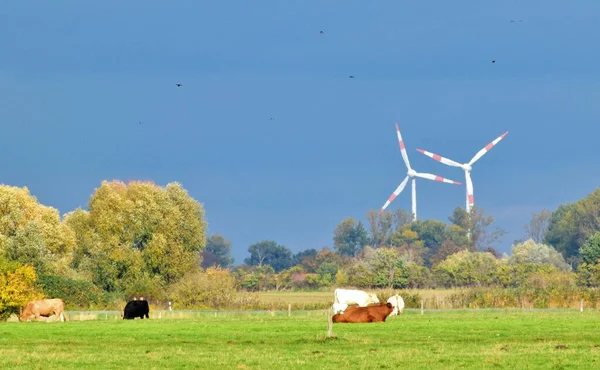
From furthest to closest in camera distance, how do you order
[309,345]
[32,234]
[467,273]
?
[467,273] < [32,234] < [309,345]

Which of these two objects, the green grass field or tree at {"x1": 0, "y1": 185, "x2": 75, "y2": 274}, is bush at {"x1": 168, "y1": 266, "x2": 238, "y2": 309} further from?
the green grass field

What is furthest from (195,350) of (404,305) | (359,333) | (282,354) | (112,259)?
(112,259)

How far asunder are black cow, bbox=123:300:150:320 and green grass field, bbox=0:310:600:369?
1143 centimetres

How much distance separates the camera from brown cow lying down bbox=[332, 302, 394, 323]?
5428 centimetres

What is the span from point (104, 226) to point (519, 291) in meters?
39.2

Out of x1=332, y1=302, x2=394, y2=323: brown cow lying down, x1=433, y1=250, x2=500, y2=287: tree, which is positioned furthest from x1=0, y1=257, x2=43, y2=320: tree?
x1=433, y1=250, x2=500, y2=287: tree

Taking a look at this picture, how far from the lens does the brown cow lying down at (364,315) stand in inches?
2137

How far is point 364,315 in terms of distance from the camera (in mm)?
54656

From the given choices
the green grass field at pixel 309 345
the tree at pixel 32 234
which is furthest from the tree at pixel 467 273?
the green grass field at pixel 309 345

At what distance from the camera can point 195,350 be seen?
36.7 metres

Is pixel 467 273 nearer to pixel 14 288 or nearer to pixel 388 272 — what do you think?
pixel 388 272

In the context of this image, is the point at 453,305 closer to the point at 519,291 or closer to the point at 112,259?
the point at 519,291

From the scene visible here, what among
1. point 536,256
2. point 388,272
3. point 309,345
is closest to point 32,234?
point 388,272

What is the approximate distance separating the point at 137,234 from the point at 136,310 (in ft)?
129
